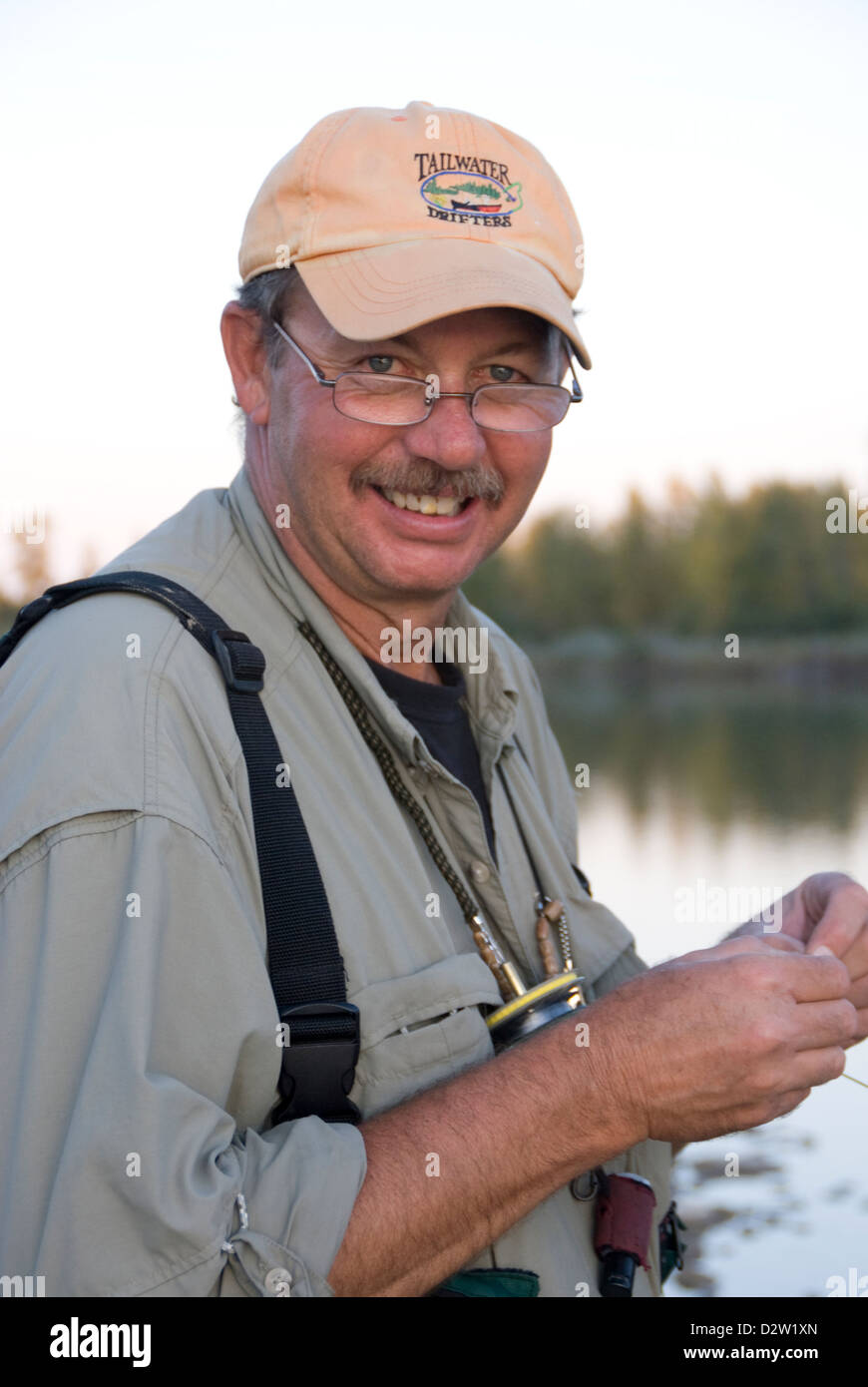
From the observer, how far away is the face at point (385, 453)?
2484 mm

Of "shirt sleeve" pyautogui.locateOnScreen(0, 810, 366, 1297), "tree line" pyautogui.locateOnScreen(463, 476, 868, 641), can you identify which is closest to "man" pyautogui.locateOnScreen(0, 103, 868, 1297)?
"shirt sleeve" pyautogui.locateOnScreen(0, 810, 366, 1297)

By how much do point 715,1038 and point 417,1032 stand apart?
46 cm

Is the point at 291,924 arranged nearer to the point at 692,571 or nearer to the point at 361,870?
the point at 361,870

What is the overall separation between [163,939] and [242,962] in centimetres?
12

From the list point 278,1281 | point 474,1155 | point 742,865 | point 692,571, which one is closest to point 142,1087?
point 278,1281

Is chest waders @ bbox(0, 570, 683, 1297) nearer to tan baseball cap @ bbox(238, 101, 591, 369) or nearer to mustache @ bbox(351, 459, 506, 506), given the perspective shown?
mustache @ bbox(351, 459, 506, 506)

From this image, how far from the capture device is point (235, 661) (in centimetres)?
210

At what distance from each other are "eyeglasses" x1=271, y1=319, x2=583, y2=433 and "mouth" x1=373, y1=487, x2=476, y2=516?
0.13 metres

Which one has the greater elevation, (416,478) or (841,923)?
(416,478)

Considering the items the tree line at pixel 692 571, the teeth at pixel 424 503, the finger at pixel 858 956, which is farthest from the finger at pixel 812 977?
the tree line at pixel 692 571

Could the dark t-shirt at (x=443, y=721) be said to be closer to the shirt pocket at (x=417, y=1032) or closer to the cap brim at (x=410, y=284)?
the shirt pocket at (x=417, y=1032)

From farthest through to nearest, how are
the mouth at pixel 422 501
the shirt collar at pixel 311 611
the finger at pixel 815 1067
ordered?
the mouth at pixel 422 501
the shirt collar at pixel 311 611
the finger at pixel 815 1067

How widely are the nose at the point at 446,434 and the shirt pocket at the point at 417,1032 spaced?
2.97ft

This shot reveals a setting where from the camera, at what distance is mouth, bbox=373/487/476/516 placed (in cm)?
254
